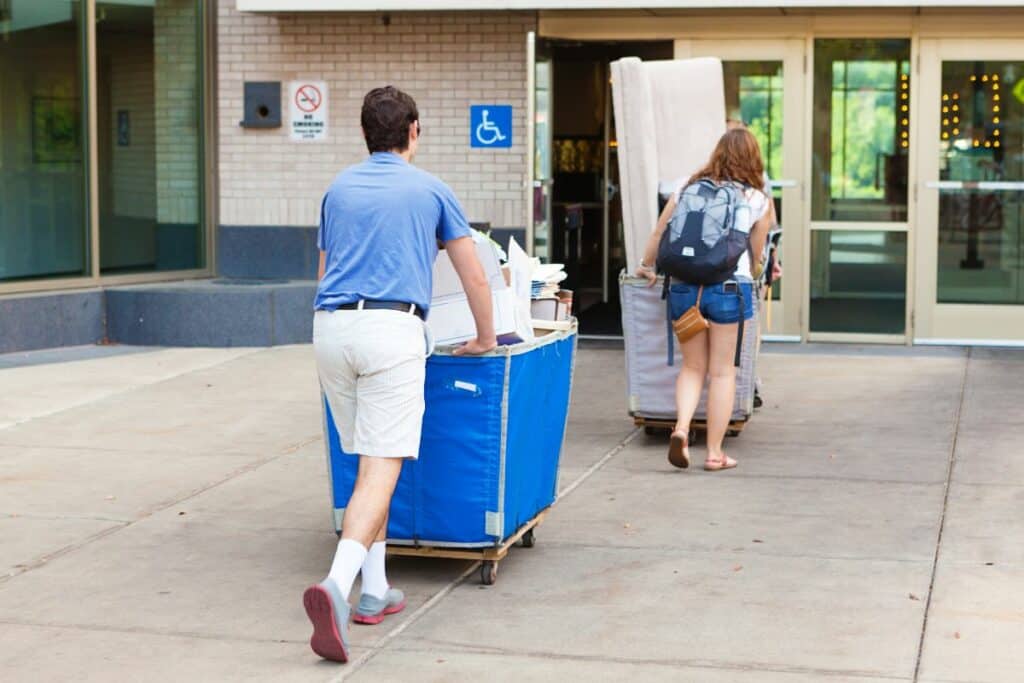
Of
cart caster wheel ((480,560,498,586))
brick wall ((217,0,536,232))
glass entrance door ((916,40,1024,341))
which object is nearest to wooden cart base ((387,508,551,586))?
cart caster wheel ((480,560,498,586))

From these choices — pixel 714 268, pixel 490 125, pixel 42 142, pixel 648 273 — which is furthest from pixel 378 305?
pixel 490 125

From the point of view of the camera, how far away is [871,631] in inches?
211

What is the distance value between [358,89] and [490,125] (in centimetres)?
117

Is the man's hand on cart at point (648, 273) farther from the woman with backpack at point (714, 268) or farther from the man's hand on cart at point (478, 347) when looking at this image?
→ the man's hand on cart at point (478, 347)

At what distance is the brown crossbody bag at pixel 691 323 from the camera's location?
7957 mm

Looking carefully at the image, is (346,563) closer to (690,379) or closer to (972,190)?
(690,379)

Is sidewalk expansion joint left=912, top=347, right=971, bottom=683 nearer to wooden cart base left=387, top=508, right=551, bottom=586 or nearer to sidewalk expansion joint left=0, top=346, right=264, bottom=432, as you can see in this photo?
wooden cart base left=387, top=508, right=551, bottom=586

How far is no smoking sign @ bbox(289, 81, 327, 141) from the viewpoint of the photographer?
13.8 meters

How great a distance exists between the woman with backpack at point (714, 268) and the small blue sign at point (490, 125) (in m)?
5.25

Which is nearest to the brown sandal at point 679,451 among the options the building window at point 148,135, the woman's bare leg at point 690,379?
the woman's bare leg at point 690,379

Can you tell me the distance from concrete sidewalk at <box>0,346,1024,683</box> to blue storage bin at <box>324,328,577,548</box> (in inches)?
8.9

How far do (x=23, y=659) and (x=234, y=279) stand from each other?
9074 millimetres

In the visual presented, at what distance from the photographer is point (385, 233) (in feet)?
17.5

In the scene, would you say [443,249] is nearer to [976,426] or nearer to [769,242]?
[769,242]
